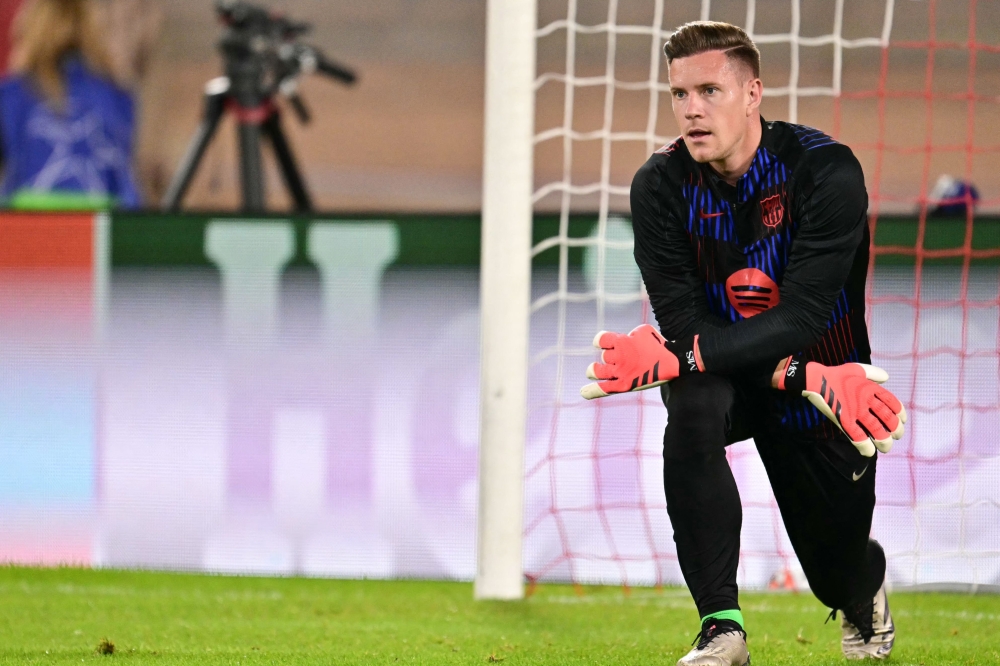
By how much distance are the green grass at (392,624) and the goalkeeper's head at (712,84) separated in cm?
103

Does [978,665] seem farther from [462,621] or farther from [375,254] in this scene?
[375,254]

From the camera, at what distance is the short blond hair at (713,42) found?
2336mm

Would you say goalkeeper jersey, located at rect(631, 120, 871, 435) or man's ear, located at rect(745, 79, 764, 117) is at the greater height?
man's ear, located at rect(745, 79, 764, 117)

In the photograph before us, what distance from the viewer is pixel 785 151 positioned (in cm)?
243

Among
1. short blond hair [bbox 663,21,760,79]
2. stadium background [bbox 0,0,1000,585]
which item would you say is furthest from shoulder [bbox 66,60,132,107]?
short blond hair [bbox 663,21,760,79]

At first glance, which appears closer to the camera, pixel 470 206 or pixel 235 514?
pixel 235 514

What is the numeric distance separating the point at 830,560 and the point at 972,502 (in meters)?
1.60

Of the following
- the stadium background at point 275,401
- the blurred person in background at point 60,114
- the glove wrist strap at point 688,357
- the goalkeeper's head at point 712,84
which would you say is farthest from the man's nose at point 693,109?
the blurred person in background at point 60,114

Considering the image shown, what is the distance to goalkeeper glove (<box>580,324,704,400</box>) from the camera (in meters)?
2.32

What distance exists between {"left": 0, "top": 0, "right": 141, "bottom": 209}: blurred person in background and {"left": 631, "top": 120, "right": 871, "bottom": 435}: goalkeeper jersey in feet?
15.4

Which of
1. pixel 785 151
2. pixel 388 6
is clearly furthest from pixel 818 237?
pixel 388 6

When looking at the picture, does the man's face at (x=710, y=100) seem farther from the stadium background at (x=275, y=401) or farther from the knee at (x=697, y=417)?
the stadium background at (x=275, y=401)

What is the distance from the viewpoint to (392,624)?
10.6 feet

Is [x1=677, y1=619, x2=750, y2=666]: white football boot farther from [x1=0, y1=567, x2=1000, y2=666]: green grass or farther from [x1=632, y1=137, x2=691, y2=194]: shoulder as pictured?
[x1=632, y1=137, x2=691, y2=194]: shoulder
